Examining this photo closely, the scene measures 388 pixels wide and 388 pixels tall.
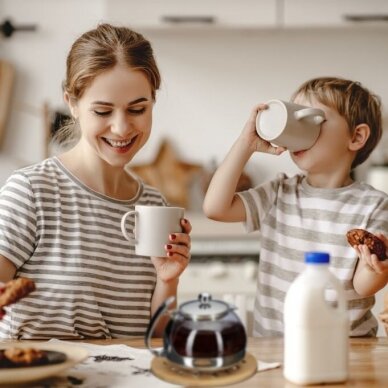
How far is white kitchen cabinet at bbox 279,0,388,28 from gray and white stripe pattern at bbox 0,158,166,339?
2.03 meters

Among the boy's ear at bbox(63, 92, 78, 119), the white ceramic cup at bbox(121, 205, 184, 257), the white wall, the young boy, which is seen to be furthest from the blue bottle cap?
the white wall

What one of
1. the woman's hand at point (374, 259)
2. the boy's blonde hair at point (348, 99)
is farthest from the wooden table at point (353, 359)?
the boy's blonde hair at point (348, 99)

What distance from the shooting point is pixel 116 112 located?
137cm

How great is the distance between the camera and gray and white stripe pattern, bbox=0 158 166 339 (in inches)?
52.9

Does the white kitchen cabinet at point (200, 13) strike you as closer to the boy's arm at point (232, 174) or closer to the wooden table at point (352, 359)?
the boy's arm at point (232, 174)

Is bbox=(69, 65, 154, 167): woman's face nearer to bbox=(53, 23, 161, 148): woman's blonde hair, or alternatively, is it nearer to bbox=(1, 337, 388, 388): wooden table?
bbox=(53, 23, 161, 148): woman's blonde hair

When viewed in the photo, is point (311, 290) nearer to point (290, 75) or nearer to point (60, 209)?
point (60, 209)

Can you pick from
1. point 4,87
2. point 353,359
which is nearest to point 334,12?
point 4,87

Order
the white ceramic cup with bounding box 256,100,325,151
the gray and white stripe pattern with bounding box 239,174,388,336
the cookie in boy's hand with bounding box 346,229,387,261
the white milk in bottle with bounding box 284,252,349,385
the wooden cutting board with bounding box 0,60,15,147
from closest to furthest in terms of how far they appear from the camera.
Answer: the white milk in bottle with bounding box 284,252,349,385 → the cookie in boy's hand with bounding box 346,229,387,261 → the white ceramic cup with bounding box 256,100,325,151 → the gray and white stripe pattern with bounding box 239,174,388,336 → the wooden cutting board with bounding box 0,60,15,147

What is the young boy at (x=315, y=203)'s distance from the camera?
1.42m

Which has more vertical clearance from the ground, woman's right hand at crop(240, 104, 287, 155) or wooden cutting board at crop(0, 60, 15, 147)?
wooden cutting board at crop(0, 60, 15, 147)

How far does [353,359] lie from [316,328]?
19 cm

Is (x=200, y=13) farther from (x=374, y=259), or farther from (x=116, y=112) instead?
(x=374, y=259)

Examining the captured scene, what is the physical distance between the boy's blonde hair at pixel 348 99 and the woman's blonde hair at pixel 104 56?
337mm
